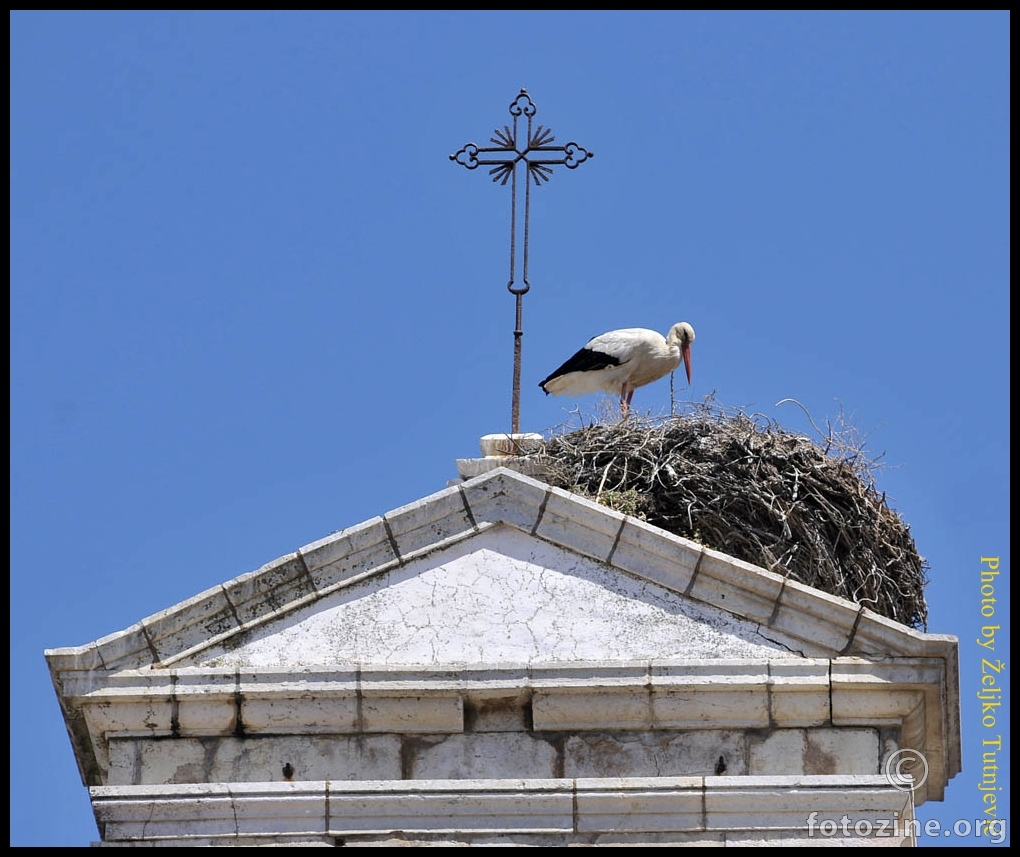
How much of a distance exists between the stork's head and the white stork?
7.7 inches

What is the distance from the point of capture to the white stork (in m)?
15.9

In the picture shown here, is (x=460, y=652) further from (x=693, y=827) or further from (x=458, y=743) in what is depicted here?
(x=693, y=827)

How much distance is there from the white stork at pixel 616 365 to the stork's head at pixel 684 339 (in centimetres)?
20

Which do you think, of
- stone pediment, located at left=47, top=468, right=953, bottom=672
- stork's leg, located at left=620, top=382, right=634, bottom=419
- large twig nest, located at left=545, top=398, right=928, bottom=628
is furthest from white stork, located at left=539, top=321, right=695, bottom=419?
stone pediment, located at left=47, top=468, right=953, bottom=672

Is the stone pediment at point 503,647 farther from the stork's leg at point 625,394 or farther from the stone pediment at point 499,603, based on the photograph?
the stork's leg at point 625,394

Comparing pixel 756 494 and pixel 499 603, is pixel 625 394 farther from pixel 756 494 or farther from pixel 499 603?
pixel 499 603

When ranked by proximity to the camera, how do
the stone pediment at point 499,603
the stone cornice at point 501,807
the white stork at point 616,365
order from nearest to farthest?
1. the stone cornice at point 501,807
2. the stone pediment at point 499,603
3. the white stork at point 616,365

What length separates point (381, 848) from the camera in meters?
10.4

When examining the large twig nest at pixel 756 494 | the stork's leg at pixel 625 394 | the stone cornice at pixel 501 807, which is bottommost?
the stone cornice at pixel 501 807

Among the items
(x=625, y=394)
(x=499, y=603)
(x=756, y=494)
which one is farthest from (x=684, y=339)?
(x=499, y=603)

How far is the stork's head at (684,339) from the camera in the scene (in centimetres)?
1648

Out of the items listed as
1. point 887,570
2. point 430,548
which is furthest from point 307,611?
point 887,570

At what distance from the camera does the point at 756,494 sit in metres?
13.2

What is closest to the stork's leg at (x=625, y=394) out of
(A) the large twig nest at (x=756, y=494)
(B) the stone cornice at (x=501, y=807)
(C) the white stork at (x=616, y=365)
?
(C) the white stork at (x=616, y=365)
